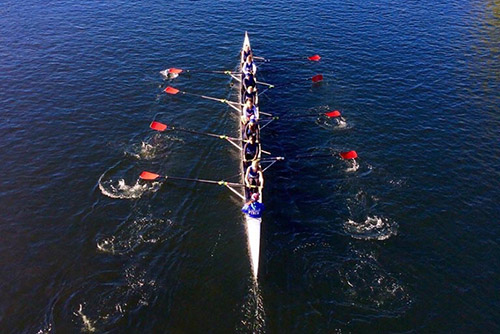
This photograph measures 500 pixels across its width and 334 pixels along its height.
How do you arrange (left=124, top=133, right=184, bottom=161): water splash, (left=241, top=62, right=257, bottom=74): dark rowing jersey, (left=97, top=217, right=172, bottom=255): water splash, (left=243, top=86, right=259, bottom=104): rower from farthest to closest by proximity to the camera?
1. (left=241, top=62, right=257, bottom=74): dark rowing jersey
2. (left=243, top=86, right=259, bottom=104): rower
3. (left=124, top=133, right=184, bottom=161): water splash
4. (left=97, top=217, right=172, bottom=255): water splash

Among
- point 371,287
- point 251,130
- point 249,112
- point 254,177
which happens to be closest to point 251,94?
point 249,112

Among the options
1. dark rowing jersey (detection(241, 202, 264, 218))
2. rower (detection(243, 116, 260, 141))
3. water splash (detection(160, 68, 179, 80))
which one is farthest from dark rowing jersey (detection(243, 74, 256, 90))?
dark rowing jersey (detection(241, 202, 264, 218))

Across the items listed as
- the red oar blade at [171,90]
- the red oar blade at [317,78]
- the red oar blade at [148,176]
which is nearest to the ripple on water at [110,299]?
the red oar blade at [148,176]

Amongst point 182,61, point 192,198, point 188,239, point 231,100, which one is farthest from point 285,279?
point 182,61

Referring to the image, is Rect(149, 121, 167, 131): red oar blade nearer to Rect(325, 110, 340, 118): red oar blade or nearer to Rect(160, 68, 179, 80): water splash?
Rect(160, 68, 179, 80): water splash

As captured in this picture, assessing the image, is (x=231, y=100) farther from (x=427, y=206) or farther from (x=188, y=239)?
Result: (x=427, y=206)

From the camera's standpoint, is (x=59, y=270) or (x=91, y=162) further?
(x=91, y=162)

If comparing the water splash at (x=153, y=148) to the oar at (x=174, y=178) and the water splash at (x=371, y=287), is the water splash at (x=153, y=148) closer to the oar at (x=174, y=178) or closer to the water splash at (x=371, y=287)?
the oar at (x=174, y=178)
